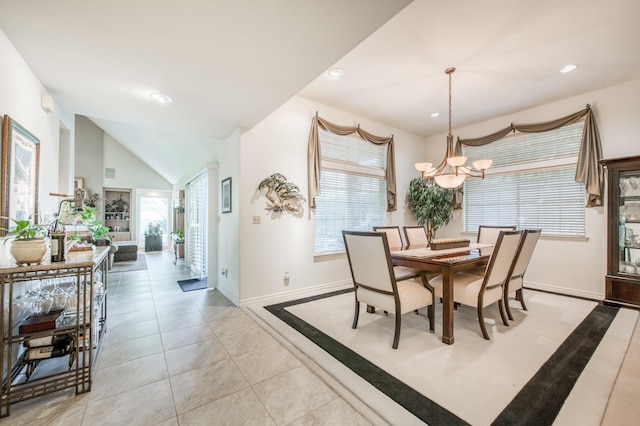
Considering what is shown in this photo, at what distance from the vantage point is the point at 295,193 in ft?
12.6

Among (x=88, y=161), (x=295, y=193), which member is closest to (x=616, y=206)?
(x=295, y=193)

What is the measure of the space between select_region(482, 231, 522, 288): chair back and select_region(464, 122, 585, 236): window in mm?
2171

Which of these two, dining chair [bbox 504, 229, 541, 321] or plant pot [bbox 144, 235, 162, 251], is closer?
dining chair [bbox 504, 229, 541, 321]

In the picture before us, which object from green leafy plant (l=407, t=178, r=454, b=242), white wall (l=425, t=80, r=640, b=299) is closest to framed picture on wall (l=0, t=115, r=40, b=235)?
green leafy plant (l=407, t=178, r=454, b=242)

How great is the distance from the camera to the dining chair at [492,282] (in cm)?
251

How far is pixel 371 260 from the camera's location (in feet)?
8.13

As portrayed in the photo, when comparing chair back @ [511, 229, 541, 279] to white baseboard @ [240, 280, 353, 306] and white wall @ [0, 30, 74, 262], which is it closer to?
white baseboard @ [240, 280, 353, 306]

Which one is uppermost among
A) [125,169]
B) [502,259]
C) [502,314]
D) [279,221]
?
[125,169]

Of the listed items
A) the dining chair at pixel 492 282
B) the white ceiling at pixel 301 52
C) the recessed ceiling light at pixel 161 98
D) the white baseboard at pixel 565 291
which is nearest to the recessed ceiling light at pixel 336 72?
the white ceiling at pixel 301 52

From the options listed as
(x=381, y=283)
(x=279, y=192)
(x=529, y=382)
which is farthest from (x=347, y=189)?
(x=529, y=382)

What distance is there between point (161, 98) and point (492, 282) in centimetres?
379

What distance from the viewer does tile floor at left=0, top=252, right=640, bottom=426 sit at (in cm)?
158

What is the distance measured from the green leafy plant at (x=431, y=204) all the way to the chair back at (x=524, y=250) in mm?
1887

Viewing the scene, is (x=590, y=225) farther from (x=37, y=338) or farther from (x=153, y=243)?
(x=153, y=243)
